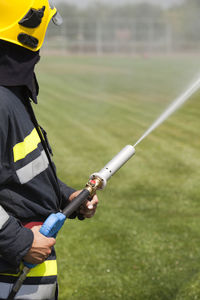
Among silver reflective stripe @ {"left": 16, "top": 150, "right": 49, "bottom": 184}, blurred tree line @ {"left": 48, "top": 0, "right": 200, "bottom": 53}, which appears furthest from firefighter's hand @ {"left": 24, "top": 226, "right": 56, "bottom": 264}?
blurred tree line @ {"left": 48, "top": 0, "right": 200, "bottom": 53}

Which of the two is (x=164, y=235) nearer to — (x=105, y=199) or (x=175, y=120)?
(x=105, y=199)

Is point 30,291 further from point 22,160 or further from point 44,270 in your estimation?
point 22,160

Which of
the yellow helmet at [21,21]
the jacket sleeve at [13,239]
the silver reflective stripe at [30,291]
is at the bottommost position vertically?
the silver reflective stripe at [30,291]

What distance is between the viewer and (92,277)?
421 cm

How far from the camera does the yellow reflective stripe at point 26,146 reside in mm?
2077

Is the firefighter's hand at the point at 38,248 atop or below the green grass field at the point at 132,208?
atop

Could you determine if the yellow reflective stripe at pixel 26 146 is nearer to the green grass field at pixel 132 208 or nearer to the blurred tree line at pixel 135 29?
the green grass field at pixel 132 208

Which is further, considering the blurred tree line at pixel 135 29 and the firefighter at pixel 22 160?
the blurred tree line at pixel 135 29

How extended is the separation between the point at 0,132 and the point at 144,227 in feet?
11.5

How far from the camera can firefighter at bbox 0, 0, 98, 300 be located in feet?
6.74

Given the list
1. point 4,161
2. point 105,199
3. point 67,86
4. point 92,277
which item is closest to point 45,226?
point 4,161

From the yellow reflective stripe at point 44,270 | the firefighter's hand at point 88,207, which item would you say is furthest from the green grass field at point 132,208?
the yellow reflective stripe at point 44,270

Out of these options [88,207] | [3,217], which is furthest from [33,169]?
[88,207]

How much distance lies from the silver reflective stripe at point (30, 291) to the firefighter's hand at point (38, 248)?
0.21m
